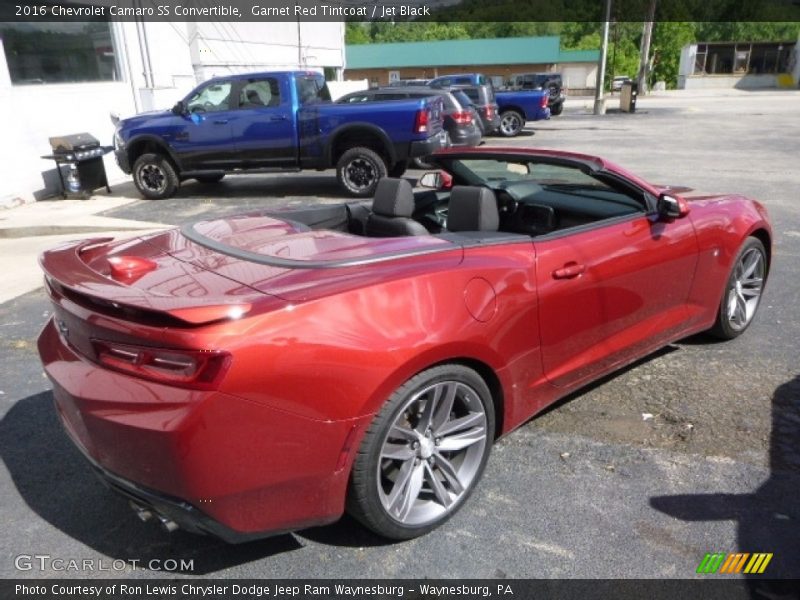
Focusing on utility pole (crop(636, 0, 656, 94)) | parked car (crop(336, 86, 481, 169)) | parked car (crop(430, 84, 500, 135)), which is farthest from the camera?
utility pole (crop(636, 0, 656, 94))

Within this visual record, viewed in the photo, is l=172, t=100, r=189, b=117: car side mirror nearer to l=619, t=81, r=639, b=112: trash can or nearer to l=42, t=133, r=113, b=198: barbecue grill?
l=42, t=133, r=113, b=198: barbecue grill

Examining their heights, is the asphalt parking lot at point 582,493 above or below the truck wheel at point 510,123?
above

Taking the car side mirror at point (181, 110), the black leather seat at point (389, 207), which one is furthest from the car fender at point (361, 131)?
the black leather seat at point (389, 207)

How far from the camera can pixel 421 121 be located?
9969mm

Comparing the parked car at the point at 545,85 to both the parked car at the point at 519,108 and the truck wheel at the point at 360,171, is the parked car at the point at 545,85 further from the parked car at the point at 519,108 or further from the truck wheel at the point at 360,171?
the truck wheel at the point at 360,171

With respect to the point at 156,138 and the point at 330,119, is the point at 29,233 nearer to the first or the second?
the point at 156,138

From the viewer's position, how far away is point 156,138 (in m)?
10.6

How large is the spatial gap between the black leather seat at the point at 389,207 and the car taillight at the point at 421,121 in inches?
263

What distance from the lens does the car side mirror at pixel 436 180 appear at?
4180 millimetres

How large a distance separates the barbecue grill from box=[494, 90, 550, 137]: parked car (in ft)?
42.7

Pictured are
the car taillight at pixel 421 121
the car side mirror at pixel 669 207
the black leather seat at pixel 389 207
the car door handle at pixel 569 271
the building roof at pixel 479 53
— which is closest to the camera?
the car door handle at pixel 569 271

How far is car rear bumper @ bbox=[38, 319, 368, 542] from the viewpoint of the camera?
79.2 inches

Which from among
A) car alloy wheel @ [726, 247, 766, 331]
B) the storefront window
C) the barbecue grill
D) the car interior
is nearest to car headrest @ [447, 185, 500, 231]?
the car interior

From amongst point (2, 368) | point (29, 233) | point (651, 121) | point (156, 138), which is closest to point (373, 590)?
point (2, 368)
